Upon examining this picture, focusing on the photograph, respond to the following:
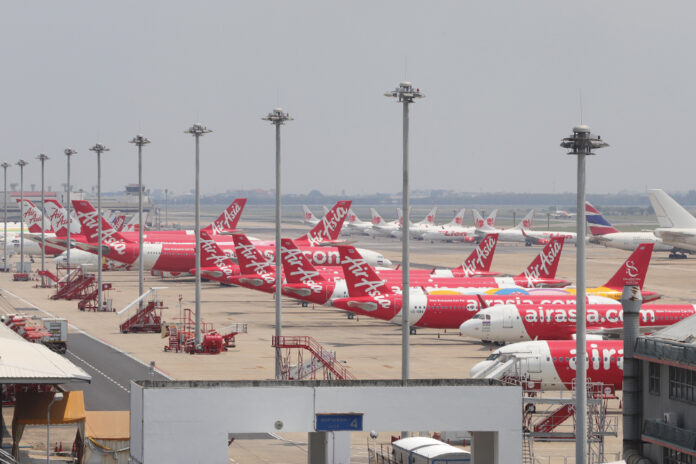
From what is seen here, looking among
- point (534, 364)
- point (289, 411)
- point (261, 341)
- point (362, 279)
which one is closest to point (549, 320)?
point (362, 279)

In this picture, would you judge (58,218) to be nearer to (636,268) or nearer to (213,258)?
(213,258)

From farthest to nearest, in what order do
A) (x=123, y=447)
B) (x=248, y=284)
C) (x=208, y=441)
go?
(x=248, y=284) < (x=123, y=447) < (x=208, y=441)

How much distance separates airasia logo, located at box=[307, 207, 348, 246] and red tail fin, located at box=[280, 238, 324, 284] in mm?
58660

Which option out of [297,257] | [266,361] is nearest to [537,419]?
[266,361]

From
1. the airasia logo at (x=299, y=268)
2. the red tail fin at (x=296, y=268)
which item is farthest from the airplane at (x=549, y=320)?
the red tail fin at (x=296, y=268)

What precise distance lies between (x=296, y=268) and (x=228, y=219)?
290 ft

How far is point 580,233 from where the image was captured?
43594 mm

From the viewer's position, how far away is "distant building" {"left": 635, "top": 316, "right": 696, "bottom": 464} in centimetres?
4216

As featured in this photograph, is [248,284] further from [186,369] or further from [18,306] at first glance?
[186,369]

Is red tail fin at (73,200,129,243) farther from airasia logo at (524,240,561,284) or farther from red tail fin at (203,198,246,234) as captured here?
airasia logo at (524,240,561,284)

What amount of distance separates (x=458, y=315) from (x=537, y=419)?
32973 mm

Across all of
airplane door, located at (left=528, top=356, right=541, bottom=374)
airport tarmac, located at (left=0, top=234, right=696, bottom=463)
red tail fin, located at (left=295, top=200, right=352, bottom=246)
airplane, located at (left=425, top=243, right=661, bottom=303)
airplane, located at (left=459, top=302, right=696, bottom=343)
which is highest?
red tail fin, located at (left=295, top=200, right=352, bottom=246)

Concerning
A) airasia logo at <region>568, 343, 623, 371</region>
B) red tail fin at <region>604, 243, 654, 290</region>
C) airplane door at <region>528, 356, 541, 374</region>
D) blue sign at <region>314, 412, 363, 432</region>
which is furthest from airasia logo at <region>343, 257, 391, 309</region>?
blue sign at <region>314, 412, 363, 432</region>

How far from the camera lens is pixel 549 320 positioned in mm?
88938
